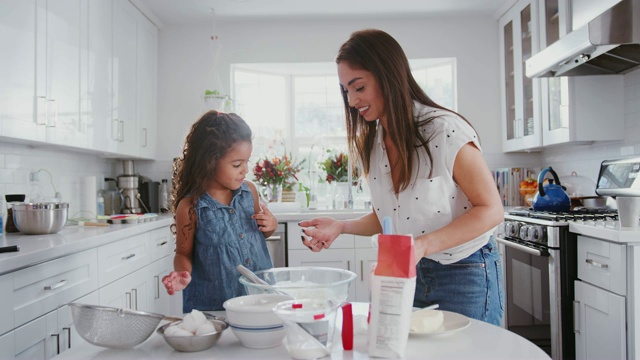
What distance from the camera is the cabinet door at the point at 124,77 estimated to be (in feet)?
11.3

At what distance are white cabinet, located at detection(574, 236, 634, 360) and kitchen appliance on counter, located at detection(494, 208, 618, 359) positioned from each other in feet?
0.20

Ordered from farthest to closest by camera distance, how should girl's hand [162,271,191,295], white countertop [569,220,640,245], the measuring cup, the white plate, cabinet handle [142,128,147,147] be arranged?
cabinet handle [142,128,147,147], white countertop [569,220,640,245], girl's hand [162,271,191,295], the white plate, the measuring cup

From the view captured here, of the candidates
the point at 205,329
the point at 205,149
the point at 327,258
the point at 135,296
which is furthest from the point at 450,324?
the point at 327,258

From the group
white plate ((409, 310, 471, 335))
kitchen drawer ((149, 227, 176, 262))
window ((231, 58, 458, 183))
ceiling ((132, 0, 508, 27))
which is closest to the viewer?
white plate ((409, 310, 471, 335))

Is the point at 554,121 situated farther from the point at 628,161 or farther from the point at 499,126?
the point at 499,126

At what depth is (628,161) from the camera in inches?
114

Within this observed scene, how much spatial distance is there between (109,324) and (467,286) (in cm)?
86

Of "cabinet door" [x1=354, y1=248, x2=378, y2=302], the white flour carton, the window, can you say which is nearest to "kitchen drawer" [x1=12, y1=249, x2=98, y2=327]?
the white flour carton

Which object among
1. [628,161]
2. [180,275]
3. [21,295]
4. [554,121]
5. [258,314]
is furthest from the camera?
[554,121]

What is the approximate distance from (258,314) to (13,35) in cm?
196

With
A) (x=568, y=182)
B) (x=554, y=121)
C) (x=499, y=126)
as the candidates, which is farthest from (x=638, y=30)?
(x=499, y=126)

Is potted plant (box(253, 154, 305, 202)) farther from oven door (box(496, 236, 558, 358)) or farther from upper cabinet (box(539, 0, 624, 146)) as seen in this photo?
upper cabinet (box(539, 0, 624, 146))

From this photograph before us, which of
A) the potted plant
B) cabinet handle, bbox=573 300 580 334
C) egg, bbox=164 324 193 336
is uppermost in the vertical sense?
the potted plant

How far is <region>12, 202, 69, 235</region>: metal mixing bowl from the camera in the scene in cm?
232
